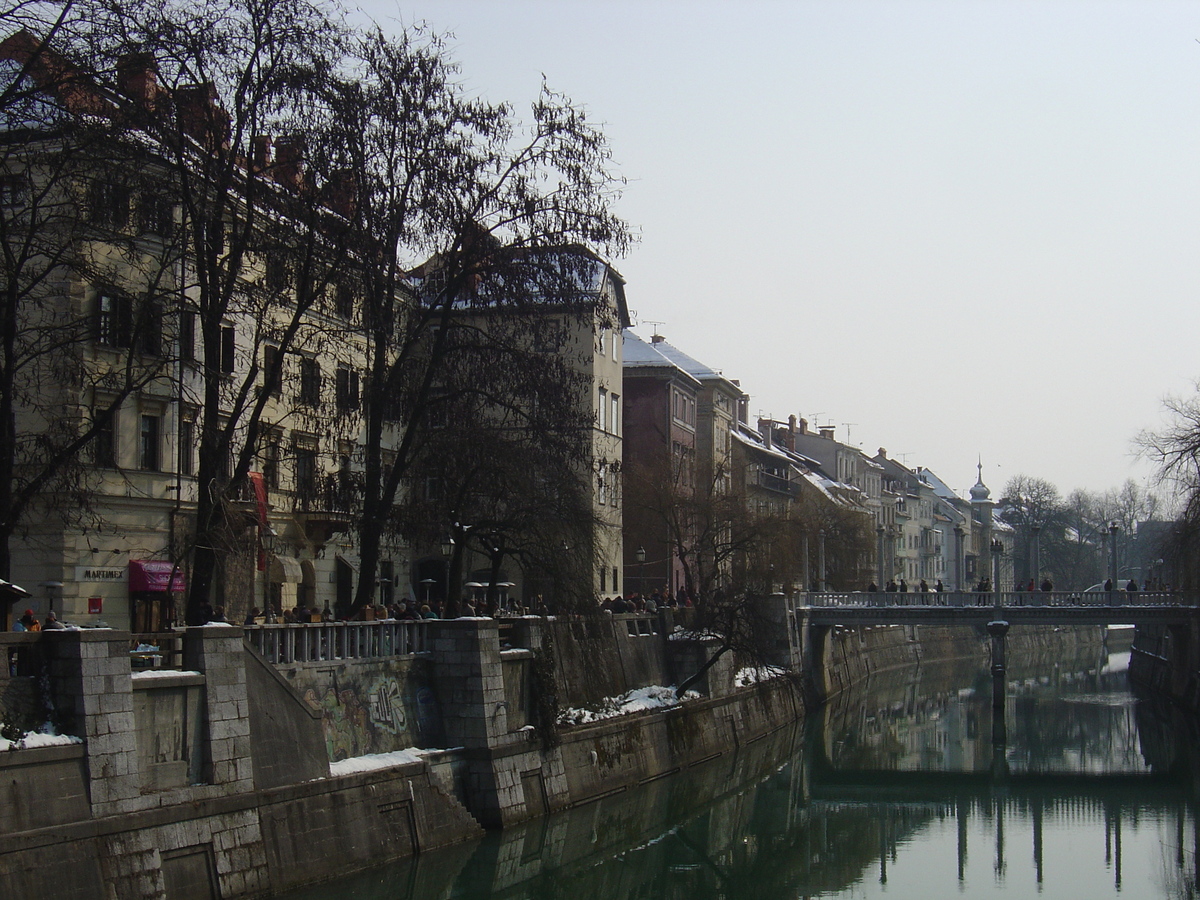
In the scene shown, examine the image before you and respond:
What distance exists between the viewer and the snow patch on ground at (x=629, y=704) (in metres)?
34.1

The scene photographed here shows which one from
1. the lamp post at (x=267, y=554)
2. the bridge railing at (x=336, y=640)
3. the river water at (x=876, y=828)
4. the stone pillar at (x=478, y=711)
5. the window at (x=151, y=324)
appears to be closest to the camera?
the window at (x=151, y=324)

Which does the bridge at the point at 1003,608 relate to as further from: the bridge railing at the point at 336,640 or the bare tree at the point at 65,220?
the bare tree at the point at 65,220

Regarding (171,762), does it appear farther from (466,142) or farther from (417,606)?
(466,142)

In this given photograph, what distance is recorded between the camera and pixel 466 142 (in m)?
30.8

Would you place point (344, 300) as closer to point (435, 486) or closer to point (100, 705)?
point (435, 486)

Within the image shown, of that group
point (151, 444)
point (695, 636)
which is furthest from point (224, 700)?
point (695, 636)

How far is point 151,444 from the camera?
36781 mm

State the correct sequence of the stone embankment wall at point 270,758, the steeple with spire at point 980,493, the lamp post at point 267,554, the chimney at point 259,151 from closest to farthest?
the stone embankment wall at point 270,758, the chimney at point 259,151, the lamp post at point 267,554, the steeple with spire at point 980,493

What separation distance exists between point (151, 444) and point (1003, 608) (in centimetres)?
A: 3862

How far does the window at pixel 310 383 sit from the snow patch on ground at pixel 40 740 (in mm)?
10804

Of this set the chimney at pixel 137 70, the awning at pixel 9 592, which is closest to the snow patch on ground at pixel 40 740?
the awning at pixel 9 592

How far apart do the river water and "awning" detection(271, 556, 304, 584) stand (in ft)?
38.9

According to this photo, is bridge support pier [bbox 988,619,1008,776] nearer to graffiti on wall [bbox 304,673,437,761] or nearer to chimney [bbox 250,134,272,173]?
graffiti on wall [bbox 304,673,437,761]

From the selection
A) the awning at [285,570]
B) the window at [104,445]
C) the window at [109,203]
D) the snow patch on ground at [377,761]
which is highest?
the window at [109,203]
